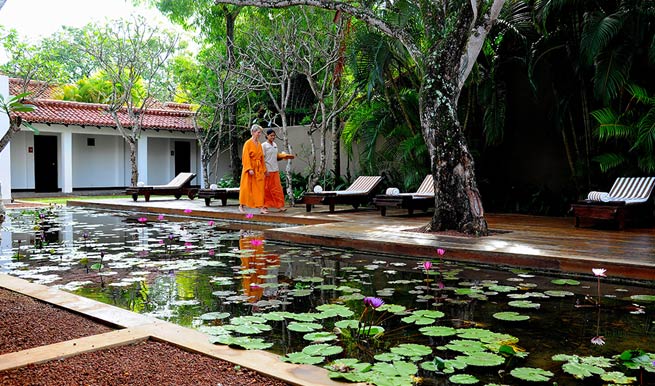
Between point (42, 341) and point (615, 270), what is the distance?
4691 millimetres

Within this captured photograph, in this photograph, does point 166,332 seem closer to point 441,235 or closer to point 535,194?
point 441,235

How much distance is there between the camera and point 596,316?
3.98 metres

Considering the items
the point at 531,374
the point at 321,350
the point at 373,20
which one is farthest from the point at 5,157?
the point at 531,374

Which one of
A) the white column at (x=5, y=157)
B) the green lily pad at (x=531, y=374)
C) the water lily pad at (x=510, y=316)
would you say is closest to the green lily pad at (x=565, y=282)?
the water lily pad at (x=510, y=316)

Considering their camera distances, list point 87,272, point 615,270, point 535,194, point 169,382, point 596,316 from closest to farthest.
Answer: point 169,382 < point 596,316 < point 615,270 < point 87,272 < point 535,194

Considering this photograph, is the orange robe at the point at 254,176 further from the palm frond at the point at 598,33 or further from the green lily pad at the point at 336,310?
the green lily pad at the point at 336,310

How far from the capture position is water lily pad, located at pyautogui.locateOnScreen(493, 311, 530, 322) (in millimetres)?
3814

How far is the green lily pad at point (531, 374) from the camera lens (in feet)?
8.83

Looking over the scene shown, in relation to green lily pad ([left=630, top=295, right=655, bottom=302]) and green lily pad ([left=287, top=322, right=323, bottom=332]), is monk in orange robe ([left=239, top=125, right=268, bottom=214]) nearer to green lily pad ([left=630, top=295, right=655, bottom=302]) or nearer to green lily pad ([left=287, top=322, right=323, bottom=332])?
green lily pad ([left=630, top=295, right=655, bottom=302])

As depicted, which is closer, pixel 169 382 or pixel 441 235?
pixel 169 382

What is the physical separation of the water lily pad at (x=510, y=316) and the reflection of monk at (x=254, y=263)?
1.77m

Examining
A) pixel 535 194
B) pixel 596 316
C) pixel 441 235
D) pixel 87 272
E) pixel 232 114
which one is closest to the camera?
pixel 596 316

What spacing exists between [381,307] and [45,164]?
22.5 metres

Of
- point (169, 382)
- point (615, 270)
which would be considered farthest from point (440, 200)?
point (169, 382)
